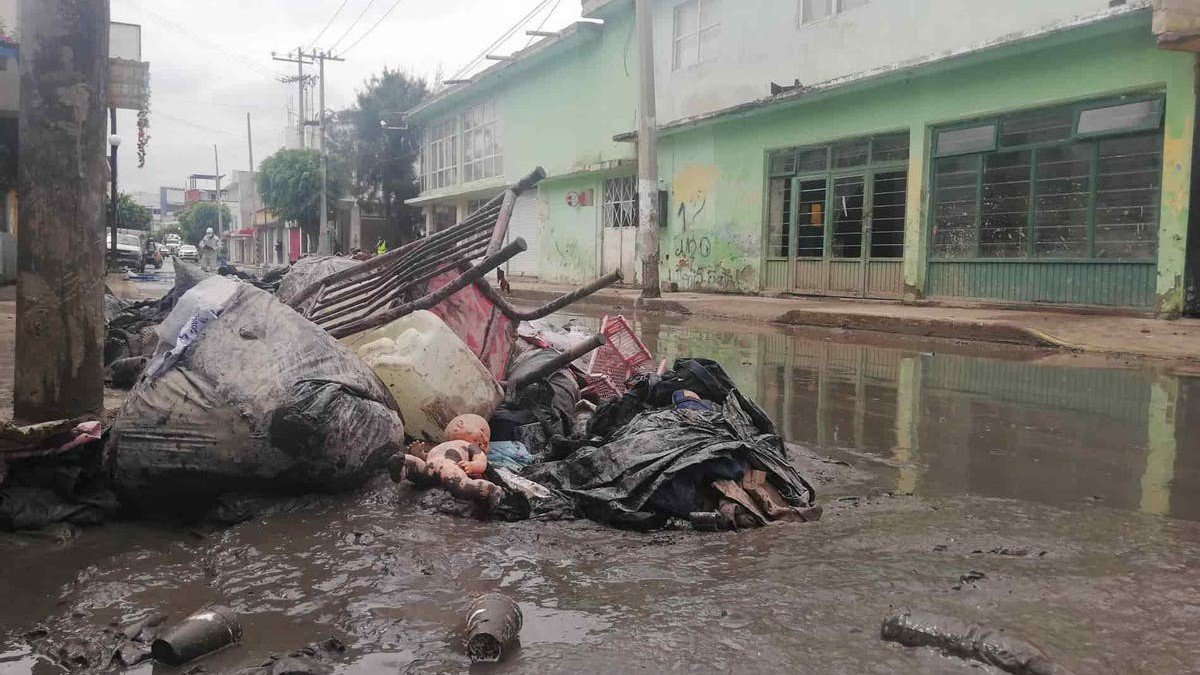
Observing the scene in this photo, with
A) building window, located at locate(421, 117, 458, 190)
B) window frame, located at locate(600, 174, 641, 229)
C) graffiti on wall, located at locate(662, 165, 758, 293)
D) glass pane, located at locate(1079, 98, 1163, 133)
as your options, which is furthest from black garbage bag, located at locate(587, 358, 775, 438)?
building window, located at locate(421, 117, 458, 190)

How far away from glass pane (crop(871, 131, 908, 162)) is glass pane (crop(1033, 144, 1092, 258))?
255 cm

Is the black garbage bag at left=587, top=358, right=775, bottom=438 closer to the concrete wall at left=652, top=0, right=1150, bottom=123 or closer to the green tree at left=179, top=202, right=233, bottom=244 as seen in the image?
the concrete wall at left=652, top=0, right=1150, bottom=123

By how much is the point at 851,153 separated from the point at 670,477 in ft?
43.6

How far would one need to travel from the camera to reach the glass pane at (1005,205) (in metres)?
12.2

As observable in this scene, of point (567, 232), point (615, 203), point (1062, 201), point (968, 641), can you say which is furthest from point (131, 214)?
point (968, 641)

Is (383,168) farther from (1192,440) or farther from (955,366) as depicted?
(1192,440)

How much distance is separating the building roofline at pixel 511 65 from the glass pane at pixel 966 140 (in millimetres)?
10795

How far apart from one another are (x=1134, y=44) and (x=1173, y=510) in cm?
920

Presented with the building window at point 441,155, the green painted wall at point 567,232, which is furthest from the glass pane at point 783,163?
the building window at point 441,155

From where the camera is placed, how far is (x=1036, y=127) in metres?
12.0

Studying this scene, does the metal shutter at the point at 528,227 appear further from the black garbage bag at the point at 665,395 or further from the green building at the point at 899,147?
the black garbage bag at the point at 665,395

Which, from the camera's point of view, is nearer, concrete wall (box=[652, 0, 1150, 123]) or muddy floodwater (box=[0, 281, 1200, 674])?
muddy floodwater (box=[0, 281, 1200, 674])

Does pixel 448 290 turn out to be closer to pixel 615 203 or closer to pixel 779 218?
pixel 779 218

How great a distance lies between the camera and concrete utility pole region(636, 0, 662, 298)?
15953 millimetres
